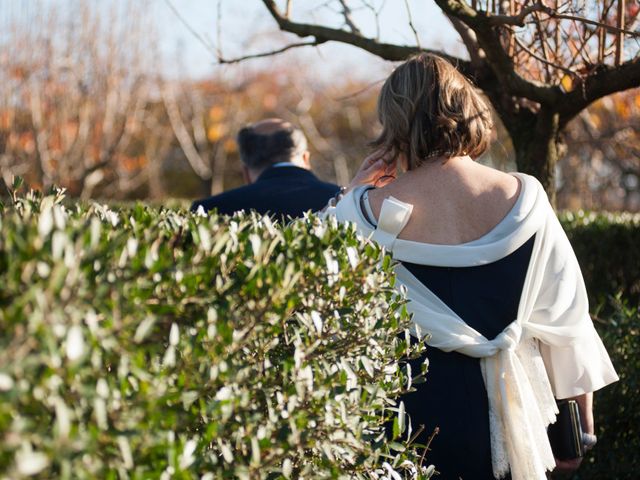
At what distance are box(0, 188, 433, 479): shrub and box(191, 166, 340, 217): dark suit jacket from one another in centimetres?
269

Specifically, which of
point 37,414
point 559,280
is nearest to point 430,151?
point 559,280

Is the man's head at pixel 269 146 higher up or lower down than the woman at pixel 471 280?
lower down

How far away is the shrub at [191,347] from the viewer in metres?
1.33

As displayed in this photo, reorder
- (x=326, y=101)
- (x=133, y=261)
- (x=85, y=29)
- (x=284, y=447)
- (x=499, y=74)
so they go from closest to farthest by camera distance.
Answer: (x=133, y=261) → (x=284, y=447) → (x=499, y=74) → (x=85, y=29) → (x=326, y=101)

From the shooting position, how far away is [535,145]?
4.34 meters

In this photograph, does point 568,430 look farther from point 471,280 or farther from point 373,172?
point 373,172

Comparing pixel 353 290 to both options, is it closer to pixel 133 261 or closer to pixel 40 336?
pixel 133 261

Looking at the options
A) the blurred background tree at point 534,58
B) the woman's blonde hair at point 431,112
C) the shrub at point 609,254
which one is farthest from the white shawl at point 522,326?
the shrub at point 609,254

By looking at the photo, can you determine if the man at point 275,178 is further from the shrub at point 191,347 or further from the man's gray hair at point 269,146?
the shrub at point 191,347

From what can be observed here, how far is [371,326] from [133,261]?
81 centimetres

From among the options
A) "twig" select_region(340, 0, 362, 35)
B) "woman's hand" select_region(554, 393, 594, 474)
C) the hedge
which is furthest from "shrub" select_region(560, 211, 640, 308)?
the hedge

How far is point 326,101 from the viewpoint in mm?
23094

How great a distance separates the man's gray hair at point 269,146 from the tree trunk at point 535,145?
1.58 meters

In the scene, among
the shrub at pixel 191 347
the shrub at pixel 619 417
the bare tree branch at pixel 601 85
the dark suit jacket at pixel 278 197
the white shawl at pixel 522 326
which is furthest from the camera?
the dark suit jacket at pixel 278 197
